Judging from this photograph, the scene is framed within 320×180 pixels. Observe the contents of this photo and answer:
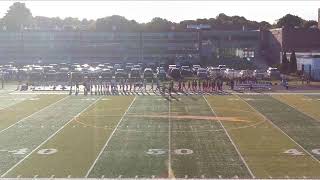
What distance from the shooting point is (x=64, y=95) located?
48031 millimetres

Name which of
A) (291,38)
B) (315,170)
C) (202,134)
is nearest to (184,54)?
(291,38)

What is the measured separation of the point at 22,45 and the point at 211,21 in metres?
61.2

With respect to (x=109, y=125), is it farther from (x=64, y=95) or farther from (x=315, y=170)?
(x=64, y=95)

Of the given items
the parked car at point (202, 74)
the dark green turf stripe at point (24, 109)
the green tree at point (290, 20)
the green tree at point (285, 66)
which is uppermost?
the green tree at point (290, 20)

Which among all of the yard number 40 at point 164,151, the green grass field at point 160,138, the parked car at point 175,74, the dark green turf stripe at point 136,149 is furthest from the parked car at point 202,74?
the yard number 40 at point 164,151

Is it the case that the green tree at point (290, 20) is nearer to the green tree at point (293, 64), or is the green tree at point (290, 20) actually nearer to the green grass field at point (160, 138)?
the green tree at point (293, 64)

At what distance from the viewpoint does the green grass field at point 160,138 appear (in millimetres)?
21188

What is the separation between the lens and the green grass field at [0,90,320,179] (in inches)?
834

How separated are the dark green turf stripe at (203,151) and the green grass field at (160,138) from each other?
0.04m

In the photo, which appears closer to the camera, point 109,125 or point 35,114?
point 109,125


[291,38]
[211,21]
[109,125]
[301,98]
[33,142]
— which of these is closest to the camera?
[33,142]

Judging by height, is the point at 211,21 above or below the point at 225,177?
above

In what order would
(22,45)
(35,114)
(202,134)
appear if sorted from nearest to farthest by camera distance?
(202,134) → (35,114) → (22,45)

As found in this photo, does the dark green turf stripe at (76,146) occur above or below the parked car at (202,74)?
below
